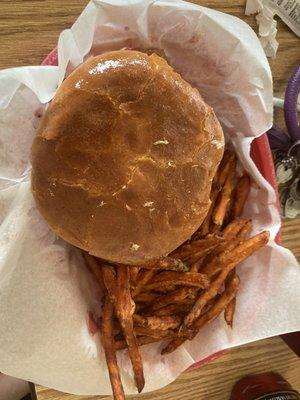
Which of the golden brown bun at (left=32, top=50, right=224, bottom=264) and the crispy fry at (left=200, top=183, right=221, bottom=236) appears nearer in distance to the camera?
the golden brown bun at (left=32, top=50, right=224, bottom=264)

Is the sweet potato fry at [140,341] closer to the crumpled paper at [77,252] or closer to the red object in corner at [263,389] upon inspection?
the crumpled paper at [77,252]

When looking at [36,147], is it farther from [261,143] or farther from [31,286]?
[261,143]

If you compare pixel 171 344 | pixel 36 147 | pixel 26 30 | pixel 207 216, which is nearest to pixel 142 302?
pixel 171 344

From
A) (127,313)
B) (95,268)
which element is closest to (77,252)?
(95,268)

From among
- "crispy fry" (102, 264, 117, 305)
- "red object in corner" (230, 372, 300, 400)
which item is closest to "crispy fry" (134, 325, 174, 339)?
"crispy fry" (102, 264, 117, 305)

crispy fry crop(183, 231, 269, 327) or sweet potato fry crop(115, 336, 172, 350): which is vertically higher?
crispy fry crop(183, 231, 269, 327)

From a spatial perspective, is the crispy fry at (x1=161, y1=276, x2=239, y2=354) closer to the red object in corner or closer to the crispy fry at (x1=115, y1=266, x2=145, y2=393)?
the crispy fry at (x1=115, y1=266, x2=145, y2=393)
